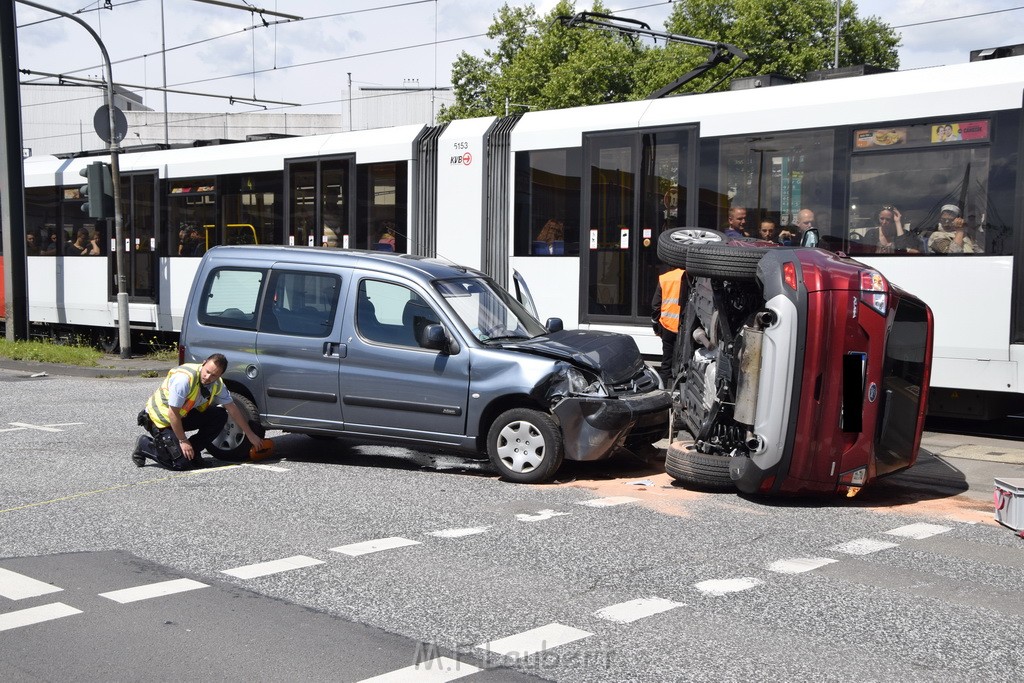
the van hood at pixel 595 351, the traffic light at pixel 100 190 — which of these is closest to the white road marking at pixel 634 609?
the van hood at pixel 595 351

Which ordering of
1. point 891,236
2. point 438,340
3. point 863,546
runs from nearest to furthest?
1. point 863,546
2. point 438,340
3. point 891,236

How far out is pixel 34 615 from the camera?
16.9ft

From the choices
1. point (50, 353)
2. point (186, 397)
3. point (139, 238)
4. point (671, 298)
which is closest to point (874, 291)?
point (671, 298)

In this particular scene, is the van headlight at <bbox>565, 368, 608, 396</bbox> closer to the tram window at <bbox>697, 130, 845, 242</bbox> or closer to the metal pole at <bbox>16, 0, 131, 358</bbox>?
the tram window at <bbox>697, 130, 845, 242</bbox>

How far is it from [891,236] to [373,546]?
6.89 meters

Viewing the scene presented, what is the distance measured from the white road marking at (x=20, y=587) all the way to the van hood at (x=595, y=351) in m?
4.24

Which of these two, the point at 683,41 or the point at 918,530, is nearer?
the point at 918,530

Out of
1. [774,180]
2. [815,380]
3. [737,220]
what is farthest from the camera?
[737,220]

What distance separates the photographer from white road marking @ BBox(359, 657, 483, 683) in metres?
4.34

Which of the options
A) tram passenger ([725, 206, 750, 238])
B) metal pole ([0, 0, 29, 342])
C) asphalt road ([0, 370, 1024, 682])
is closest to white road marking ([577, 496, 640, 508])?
asphalt road ([0, 370, 1024, 682])

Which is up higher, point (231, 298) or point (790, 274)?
point (790, 274)

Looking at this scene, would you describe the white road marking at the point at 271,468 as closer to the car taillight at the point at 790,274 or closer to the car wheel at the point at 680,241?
the car wheel at the point at 680,241

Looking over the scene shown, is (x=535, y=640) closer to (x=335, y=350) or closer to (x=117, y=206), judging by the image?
(x=335, y=350)

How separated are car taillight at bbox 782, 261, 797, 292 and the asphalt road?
60.7 inches
